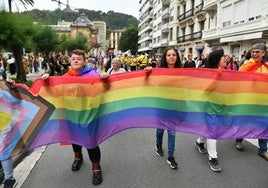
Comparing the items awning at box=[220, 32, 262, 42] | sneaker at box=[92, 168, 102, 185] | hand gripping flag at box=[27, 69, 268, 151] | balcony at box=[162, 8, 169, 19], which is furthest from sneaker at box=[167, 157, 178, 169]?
balcony at box=[162, 8, 169, 19]

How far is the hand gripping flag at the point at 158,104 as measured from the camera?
4.24 m

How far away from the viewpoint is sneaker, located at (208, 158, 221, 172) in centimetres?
468

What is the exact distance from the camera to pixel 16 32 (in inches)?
533

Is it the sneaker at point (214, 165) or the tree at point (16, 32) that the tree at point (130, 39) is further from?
the sneaker at point (214, 165)

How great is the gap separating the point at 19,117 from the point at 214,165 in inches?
119

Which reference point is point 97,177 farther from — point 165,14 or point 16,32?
point 165,14

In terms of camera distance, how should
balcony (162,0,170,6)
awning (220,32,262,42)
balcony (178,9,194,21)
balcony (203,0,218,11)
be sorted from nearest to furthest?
awning (220,32,262,42) < balcony (203,0,218,11) < balcony (178,9,194,21) < balcony (162,0,170,6)

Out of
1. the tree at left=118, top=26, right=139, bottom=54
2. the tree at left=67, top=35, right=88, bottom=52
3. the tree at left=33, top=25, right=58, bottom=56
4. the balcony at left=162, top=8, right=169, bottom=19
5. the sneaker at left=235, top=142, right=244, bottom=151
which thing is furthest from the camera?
the tree at left=118, top=26, right=139, bottom=54

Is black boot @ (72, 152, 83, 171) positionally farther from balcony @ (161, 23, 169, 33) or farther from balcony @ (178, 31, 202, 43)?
balcony @ (161, 23, 169, 33)

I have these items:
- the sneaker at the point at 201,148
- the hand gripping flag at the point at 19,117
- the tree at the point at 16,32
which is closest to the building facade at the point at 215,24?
the tree at the point at 16,32

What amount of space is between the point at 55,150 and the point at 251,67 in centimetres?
392

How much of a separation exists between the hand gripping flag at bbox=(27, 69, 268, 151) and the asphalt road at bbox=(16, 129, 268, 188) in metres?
0.62

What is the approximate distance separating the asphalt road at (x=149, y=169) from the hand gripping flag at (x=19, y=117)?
0.61 m

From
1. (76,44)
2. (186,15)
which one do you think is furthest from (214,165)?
(76,44)
